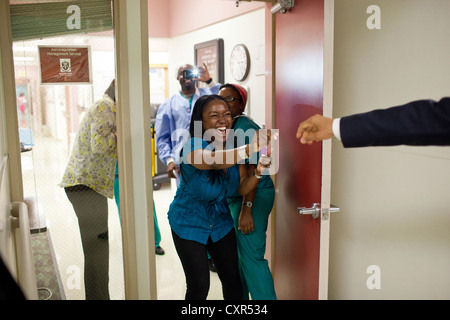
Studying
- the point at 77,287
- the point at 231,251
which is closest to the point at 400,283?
the point at 231,251

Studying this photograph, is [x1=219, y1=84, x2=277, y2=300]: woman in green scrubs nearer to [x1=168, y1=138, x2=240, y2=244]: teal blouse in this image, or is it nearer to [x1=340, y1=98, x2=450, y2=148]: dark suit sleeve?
[x1=168, y1=138, x2=240, y2=244]: teal blouse

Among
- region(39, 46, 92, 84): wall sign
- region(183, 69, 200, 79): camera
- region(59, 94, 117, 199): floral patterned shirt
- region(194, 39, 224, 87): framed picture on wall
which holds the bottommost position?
region(59, 94, 117, 199): floral patterned shirt

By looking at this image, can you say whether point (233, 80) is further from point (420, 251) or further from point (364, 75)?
point (420, 251)

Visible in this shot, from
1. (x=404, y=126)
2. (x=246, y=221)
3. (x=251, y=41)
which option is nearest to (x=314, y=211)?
(x=246, y=221)

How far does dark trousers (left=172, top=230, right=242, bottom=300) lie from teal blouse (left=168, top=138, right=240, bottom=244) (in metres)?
0.04

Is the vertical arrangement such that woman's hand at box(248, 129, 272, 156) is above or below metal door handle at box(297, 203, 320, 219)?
above

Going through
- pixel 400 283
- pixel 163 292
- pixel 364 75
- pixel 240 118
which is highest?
pixel 364 75

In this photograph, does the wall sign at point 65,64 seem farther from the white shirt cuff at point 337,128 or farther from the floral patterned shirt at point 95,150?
the white shirt cuff at point 337,128

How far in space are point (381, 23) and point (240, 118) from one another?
0.86m

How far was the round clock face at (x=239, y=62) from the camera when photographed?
286 cm

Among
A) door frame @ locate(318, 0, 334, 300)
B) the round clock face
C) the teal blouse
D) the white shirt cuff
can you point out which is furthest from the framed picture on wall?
the white shirt cuff

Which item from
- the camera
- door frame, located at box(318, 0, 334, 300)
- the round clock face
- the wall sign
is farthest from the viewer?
the camera

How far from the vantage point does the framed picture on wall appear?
3275 mm

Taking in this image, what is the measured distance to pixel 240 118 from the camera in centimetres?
214
